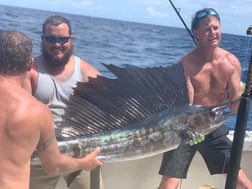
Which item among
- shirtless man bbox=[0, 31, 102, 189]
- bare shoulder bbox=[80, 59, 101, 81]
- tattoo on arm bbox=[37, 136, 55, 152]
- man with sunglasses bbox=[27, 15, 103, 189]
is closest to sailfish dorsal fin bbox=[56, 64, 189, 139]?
man with sunglasses bbox=[27, 15, 103, 189]

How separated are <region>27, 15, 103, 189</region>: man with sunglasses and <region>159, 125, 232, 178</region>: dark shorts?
47 cm

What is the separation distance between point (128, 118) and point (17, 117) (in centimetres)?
84

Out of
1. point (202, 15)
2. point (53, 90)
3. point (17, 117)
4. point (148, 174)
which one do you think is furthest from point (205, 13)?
point (17, 117)

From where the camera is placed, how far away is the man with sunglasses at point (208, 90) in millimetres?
2604

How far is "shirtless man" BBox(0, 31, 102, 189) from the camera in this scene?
1515mm

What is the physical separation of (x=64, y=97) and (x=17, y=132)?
83 cm

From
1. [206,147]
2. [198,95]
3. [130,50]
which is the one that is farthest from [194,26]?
[130,50]

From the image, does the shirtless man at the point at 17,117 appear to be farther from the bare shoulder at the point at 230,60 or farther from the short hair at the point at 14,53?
the bare shoulder at the point at 230,60

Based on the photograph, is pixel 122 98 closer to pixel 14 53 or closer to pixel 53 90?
pixel 53 90

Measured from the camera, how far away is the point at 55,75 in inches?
93.2

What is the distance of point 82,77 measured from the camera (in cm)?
242

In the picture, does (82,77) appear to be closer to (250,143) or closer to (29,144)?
(29,144)

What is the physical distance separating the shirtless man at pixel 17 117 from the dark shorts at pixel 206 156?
110 cm

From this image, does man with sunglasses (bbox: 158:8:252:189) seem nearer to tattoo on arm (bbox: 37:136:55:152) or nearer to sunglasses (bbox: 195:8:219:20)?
sunglasses (bbox: 195:8:219:20)
